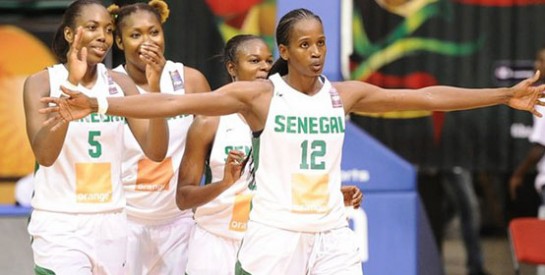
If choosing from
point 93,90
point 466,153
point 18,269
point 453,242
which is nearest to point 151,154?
point 93,90

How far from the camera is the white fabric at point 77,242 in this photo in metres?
6.22

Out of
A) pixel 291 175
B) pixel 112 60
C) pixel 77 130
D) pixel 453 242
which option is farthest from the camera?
pixel 453 242

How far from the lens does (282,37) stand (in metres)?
6.11

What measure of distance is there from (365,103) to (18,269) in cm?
311

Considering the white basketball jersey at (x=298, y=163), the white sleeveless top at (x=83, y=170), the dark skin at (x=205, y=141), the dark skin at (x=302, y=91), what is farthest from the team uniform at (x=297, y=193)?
the white sleeveless top at (x=83, y=170)

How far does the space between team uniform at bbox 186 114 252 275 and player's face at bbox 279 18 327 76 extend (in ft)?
3.07

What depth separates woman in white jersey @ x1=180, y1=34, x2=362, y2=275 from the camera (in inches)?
268

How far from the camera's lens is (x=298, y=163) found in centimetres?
588

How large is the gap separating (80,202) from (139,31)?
3.98 ft

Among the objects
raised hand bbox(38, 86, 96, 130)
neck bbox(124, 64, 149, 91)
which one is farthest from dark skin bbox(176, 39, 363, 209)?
raised hand bbox(38, 86, 96, 130)

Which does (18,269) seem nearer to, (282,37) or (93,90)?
(93,90)

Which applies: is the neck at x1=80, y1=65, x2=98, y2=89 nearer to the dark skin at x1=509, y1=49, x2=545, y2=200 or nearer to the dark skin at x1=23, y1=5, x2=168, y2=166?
the dark skin at x1=23, y1=5, x2=168, y2=166

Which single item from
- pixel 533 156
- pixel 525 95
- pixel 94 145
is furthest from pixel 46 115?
pixel 533 156

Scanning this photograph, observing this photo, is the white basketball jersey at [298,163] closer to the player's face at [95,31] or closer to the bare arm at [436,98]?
the bare arm at [436,98]
